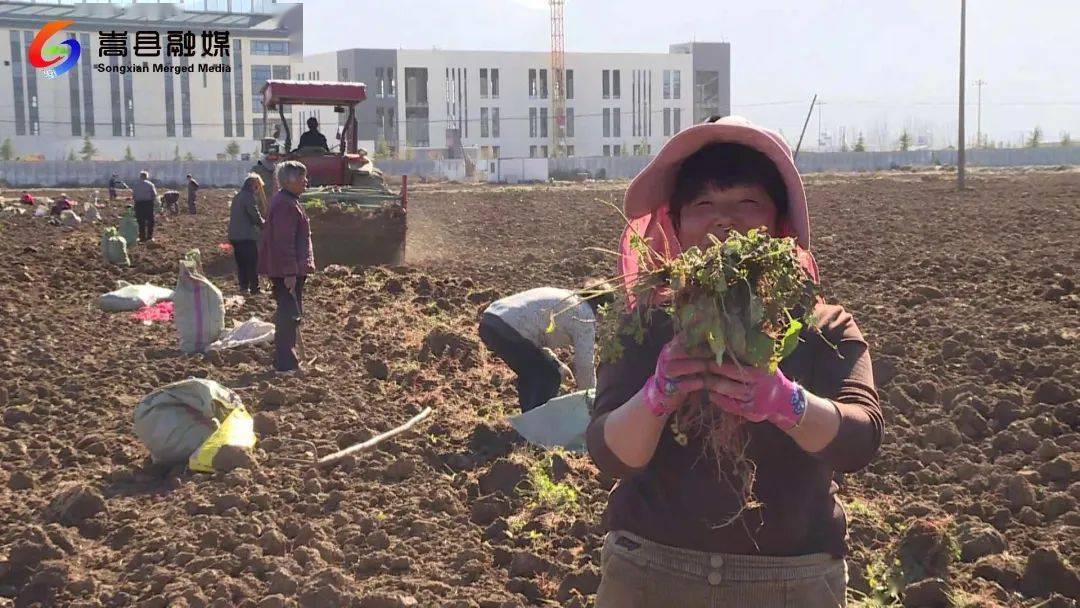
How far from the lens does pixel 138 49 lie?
279 feet

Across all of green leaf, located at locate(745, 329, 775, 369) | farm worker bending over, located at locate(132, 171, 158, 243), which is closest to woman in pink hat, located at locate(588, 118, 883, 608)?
green leaf, located at locate(745, 329, 775, 369)

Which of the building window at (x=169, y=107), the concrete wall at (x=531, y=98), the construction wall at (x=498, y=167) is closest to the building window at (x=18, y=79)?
the building window at (x=169, y=107)

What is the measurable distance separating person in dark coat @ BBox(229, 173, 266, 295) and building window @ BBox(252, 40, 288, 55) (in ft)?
272

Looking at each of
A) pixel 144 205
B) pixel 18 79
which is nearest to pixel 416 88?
pixel 18 79

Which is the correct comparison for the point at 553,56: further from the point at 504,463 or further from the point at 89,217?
the point at 504,463

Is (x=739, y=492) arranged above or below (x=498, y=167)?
below

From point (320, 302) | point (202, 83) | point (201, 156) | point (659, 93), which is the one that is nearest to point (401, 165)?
point (201, 156)

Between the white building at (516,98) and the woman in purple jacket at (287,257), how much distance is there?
8258 cm

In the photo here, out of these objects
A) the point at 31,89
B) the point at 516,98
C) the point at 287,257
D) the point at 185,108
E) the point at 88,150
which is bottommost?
the point at 287,257

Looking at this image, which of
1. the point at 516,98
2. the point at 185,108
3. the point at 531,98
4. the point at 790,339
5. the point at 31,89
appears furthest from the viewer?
the point at 531,98

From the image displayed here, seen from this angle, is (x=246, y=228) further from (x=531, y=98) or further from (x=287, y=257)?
(x=531, y=98)

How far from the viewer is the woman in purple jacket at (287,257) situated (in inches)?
332

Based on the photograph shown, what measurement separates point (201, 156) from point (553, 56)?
29382 millimetres

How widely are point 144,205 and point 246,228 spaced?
25.8 ft
